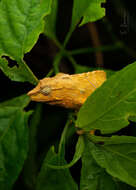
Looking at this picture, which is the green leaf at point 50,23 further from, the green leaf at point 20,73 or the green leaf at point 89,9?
the green leaf at point 20,73

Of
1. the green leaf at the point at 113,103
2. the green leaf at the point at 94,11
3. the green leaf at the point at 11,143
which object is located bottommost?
the green leaf at the point at 11,143

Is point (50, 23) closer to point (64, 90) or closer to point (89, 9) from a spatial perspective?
point (89, 9)

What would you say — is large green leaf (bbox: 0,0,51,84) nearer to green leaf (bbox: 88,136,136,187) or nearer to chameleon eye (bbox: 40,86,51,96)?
chameleon eye (bbox: 40,86,51,96)

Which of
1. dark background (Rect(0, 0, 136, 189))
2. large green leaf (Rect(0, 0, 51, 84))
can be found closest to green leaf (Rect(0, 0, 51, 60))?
large green leaf (Rect(0, 0, 51, 84))

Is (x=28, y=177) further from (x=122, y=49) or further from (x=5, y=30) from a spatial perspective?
(x=122, y=49)

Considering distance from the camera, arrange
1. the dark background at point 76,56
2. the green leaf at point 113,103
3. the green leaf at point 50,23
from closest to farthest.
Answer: the green leaf at point 113,103, the green leaf at point 50,23, the dark background at point 76,56

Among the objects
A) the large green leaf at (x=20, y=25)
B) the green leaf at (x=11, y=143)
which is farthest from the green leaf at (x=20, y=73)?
the green leaf at (x=11, y=143)
